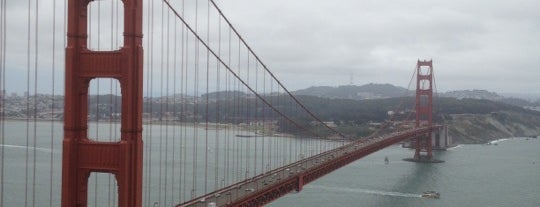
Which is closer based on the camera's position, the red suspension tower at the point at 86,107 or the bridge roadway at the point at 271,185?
the red suspension tower at the point at 86,107

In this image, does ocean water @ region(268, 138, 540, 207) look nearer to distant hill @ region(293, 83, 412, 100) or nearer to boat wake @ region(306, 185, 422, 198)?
boat wake @ region(306, 185, 422, 198)

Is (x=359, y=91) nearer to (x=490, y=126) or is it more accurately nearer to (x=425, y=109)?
(x=490, y=126)

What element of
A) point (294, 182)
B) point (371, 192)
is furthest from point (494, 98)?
point (294, 182)

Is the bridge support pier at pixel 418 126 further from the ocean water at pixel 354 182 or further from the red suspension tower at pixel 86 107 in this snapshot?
the red suspension tower at pixel 86 107

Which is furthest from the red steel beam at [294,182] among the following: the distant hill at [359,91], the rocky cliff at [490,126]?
the distant hill at [359,91]

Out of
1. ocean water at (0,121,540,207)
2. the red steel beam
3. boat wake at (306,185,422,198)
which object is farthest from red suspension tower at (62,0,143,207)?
boat wake at (306,185,422,198)

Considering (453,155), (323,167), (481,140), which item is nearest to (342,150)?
(323,167)

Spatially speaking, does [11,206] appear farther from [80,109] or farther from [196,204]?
[80,109]
